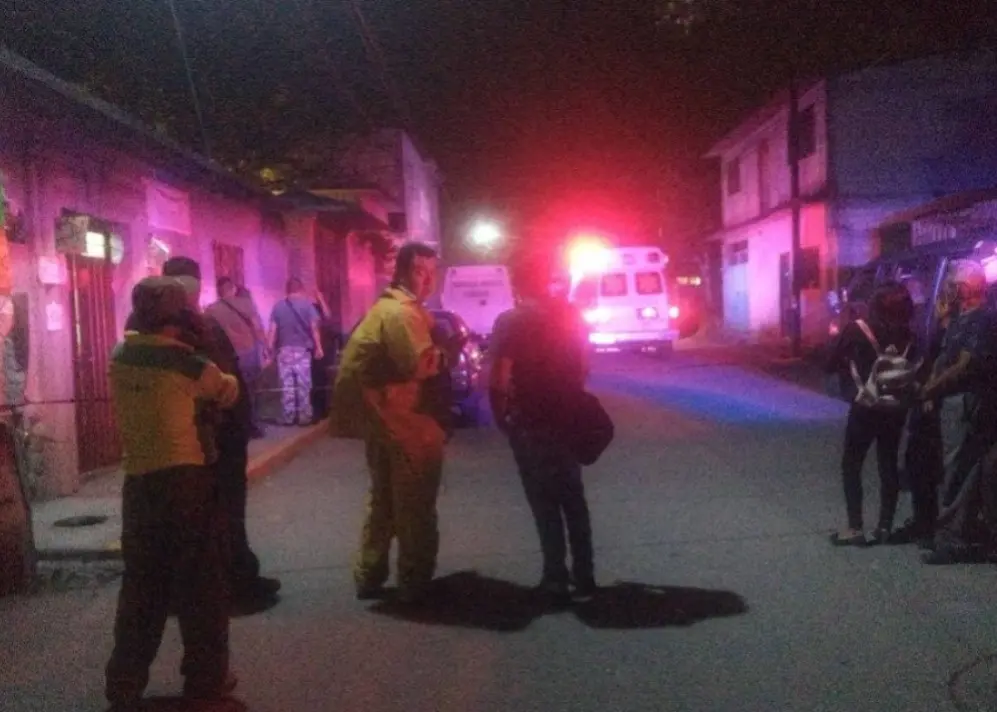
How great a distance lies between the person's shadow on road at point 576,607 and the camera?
6164 millimetres

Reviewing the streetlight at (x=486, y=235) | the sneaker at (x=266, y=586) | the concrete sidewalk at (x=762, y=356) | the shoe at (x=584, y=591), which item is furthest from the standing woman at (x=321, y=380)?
the streetlight at (x=486, y=235)

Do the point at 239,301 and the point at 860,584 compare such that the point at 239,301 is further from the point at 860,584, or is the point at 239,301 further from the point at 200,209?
the point at 200,209

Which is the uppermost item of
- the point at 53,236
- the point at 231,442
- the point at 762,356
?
the point at 53,236

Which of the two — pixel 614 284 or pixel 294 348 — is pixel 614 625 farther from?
pixel 614 284

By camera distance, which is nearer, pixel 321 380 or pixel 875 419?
pixel 875 419

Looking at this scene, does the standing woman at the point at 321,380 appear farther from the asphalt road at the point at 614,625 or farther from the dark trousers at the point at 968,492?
the dark trousers at the point at 968,492

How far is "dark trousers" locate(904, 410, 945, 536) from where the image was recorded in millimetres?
7453

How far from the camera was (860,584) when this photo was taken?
6.70 metres

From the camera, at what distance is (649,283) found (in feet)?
86.3

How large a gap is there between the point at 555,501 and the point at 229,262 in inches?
496

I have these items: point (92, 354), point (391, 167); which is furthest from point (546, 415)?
point (391, 167)

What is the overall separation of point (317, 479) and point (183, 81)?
14.2 metres

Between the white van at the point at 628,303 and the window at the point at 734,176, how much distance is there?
12.1 m

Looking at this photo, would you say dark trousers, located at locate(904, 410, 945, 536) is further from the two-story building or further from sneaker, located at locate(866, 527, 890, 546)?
the two-story building
